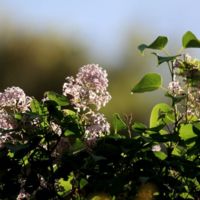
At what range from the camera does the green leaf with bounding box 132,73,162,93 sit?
3.15 metres

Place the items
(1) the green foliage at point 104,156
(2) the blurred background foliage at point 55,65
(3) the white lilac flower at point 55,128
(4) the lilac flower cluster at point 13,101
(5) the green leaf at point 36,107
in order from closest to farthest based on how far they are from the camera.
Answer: (1) the green foliage at point 104,156 < (3) the white lilac flower at point 55,128 < (5) the green leaf at point 36,107 < (4) the lilac flower cluster at point 13,101 < (2) the blurred background foliage at point 55,65

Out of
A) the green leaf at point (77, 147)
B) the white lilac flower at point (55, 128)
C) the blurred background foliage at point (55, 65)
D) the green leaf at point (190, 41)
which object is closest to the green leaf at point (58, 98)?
the white lilac flower at point (55, 128)

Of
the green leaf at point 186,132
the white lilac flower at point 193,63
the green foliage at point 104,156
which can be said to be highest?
the white lilac flower at point 193,63

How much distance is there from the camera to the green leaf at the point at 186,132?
2.87 meters

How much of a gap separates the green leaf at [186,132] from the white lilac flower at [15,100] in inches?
29.1

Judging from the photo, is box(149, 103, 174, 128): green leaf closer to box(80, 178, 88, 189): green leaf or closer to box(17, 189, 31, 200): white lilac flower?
box(80, 178, 88, 189): green leaf

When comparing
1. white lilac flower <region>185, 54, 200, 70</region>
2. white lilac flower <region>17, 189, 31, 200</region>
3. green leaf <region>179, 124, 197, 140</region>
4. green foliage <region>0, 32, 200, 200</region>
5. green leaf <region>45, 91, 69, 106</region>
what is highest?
white lilac flower <region>185, 54, 200, 70</region>

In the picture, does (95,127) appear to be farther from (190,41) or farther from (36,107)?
(190,41)

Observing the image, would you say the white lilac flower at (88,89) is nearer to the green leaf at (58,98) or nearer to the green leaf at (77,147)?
the green leaf at (58,98)

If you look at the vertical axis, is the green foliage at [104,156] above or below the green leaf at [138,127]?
below

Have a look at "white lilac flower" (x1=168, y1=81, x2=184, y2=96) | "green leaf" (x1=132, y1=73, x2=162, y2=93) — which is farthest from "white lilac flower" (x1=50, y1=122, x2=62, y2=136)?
"white lilac flower" (x1=168, y1=81, x2=184, y2=96)

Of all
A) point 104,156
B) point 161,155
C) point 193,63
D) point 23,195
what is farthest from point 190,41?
point 23,195

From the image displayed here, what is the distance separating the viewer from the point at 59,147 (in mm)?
2959

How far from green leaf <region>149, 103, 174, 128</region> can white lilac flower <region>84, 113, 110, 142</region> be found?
23 cm
